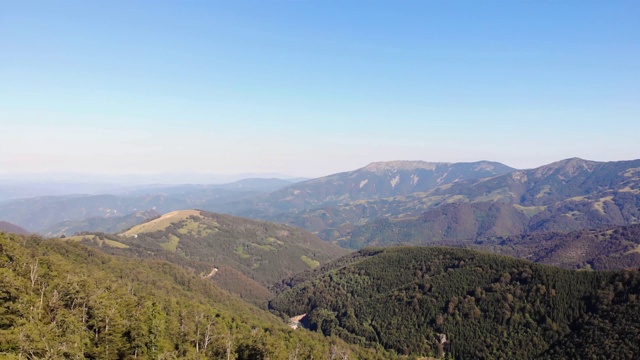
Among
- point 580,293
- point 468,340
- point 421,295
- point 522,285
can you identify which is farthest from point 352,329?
point 580,293

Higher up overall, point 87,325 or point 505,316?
point 87,325

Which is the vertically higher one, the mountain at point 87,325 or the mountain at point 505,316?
the mountain at point 87,325

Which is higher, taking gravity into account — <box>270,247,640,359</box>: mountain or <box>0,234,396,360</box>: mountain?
<box>0,234,396,360</box>: mountain

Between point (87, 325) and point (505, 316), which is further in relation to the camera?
point (505, 316)

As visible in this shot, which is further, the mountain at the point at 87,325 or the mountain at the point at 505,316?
the mountain at the point at 505,316

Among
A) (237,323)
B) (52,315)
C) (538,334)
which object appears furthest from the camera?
(538,334)

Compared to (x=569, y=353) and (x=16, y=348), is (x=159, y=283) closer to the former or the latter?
(x=16, y=348)

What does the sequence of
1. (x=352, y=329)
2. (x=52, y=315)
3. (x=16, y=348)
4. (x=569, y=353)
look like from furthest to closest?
(x=352, y=329) → (x=569, y=353) → (x=52, y=315) → (x=16, y=348)

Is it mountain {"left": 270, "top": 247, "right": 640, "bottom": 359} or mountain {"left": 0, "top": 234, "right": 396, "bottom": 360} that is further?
mountain {"left": 270, "top": 247, "right": 640, "bottom": 359}
